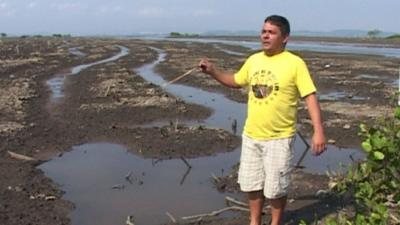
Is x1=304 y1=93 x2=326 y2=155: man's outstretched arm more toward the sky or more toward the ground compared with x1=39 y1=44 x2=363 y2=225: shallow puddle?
more toward the sky

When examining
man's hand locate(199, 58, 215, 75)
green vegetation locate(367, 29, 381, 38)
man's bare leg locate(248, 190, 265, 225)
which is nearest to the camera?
man's hand locate(199, 58, 215, 75)

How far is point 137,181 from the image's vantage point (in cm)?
867

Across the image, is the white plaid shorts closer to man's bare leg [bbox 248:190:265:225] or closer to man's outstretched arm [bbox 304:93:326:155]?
man's bare leg [bbox 248:190:265:225]

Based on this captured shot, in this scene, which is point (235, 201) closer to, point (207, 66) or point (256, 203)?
point (256, 203)

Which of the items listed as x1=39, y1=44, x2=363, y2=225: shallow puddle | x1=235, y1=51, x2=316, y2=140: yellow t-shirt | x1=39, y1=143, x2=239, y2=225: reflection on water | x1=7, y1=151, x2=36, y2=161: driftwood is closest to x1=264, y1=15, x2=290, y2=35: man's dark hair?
x1=235, y1=51, x2=316, y2=140: yellow t-shirt

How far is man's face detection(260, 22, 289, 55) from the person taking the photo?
4930mm

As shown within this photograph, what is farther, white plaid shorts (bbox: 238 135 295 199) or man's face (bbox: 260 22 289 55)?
white plaid shorts (bbox: 238 135 295 199)

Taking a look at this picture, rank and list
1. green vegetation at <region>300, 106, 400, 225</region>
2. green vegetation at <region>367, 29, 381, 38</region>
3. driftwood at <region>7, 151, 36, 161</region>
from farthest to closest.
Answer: green vegetation at <region>367, 29, 381, 38</region> → driftwood at <region>7, 151, 36, 161</region> → green vegetation at <region>300, 106, 400, 225</region>

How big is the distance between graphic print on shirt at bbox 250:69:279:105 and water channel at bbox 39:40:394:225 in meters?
2.51

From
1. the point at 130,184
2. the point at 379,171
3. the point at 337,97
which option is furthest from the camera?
the point at 337,97

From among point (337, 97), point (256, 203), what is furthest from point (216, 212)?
point (337, 97)

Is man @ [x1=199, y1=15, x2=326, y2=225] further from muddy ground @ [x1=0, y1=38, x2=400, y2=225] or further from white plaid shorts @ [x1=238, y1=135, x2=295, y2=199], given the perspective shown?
muddy ground @ [x1=0, y1=38, x2=400, y2=225]

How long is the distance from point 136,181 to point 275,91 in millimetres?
4219

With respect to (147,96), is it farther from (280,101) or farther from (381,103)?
(280,101)
